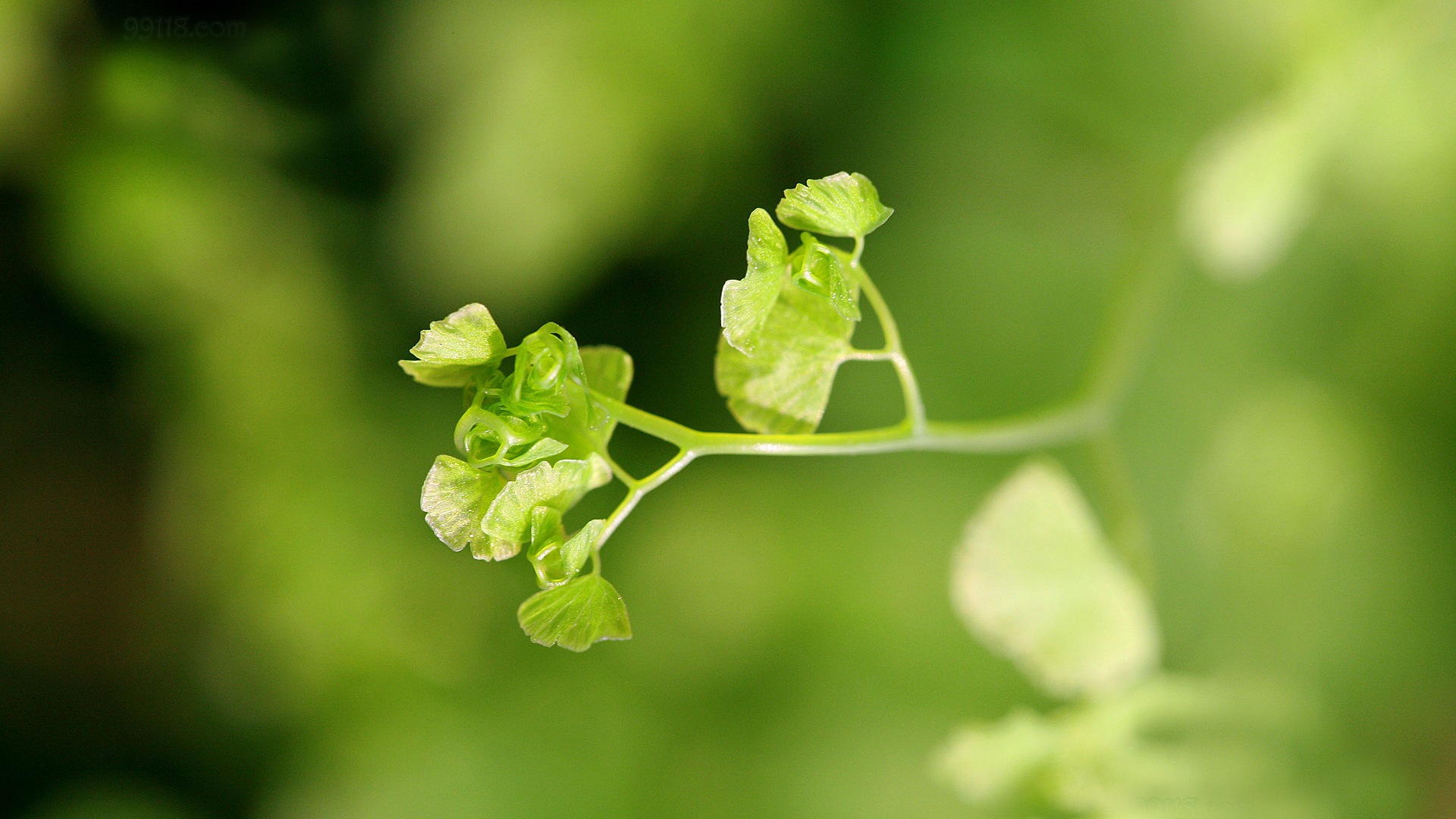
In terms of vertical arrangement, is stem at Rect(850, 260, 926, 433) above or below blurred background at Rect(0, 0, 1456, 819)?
below

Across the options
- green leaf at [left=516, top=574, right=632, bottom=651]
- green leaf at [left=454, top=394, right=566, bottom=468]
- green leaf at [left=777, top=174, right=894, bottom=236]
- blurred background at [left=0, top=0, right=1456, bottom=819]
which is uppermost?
blurred background at [left=0, top=0, right=1456, bottom=819]

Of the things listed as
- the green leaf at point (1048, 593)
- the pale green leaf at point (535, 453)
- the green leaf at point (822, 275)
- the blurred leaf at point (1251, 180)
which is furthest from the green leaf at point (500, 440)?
the blurred leaf at point (1251, 180)

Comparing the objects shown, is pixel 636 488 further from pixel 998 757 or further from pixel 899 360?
pixel 998 757

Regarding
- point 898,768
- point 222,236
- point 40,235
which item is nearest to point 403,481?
point 222,236

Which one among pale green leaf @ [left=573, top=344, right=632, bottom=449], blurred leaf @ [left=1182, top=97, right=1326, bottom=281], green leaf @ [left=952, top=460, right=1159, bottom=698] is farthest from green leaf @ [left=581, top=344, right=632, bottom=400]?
blurred leaf @ [left=1182, top=97, right=1326, bottom=281]

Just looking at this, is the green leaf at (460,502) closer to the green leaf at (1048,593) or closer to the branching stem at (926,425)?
the branching stem at (926,425)

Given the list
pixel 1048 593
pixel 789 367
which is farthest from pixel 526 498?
pixel 1048 593

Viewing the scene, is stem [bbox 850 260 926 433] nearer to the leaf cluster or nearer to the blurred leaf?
the leaf cluster
